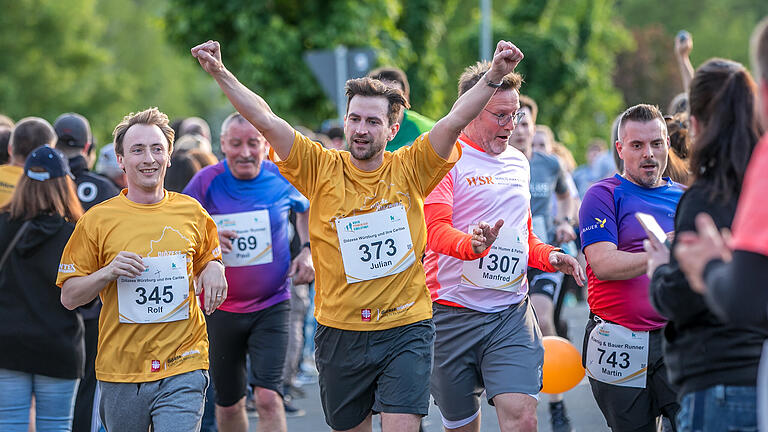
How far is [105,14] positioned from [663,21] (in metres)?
30.7

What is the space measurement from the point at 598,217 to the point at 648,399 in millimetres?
973

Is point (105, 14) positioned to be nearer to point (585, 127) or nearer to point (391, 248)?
point (585, 127)

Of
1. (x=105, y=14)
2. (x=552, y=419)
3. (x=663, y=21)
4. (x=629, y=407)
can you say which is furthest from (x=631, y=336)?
(x=663, y=21)

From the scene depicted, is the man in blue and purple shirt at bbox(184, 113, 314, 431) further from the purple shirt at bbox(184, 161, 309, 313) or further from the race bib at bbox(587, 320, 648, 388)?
the race bib at bbox(587, 320, 648, 388)

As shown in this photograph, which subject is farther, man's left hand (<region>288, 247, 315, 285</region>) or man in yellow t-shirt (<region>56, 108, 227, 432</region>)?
man's left hand (<region>288, 247, 315, 285</region>)

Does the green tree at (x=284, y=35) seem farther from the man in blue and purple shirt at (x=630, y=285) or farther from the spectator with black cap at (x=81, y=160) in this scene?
the man in blue and purple shirt at (x=630, y=285)

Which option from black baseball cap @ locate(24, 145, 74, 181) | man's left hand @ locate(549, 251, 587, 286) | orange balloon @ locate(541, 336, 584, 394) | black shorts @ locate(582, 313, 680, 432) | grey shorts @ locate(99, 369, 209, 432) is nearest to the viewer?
grey shorts @ locate(99, 369, 209, 432)

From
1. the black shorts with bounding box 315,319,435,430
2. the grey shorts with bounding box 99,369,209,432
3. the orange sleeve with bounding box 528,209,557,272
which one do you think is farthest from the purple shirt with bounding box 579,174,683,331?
the grey shorts with bounding box 99,369,209,432

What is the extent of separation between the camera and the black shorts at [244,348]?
22.2ft

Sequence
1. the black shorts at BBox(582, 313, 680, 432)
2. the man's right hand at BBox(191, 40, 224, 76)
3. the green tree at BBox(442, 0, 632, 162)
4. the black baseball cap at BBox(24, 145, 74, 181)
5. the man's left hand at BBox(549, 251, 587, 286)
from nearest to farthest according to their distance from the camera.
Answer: the man's right hand at BBox(191, 40, 224, 76), the black shorts at BBox(582, 313, 680, 432), the man's left hand at BBox(549, 251, 587, 286), the black baseball cap at BBox(24, 145, 74, 181), the green tree at BBox(442, 0, 632, 162)

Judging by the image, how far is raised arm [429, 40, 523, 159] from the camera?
15.6 ft

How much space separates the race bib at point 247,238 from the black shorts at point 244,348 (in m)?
0.36

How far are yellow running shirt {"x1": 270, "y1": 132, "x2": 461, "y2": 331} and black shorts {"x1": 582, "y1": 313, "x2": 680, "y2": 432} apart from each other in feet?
3.51

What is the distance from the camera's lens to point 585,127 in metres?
37.3
